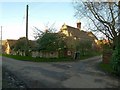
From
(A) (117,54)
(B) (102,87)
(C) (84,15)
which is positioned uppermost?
(C) (84,15)

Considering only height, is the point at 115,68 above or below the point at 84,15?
below

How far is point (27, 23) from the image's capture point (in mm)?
36188

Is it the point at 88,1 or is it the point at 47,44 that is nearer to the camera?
the point at 88,1

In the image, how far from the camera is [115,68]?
18.4 meters

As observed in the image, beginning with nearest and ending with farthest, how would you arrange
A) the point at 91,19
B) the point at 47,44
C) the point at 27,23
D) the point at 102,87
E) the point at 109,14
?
the point at 102,87 < the point at 109,14 < the point at 91,19 < the point at 47,44 < the point at 27,23

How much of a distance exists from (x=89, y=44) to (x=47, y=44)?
14046 millimetres

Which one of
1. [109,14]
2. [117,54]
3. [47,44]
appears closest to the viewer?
[117,54]

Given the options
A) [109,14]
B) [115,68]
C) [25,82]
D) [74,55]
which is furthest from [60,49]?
[25,82]

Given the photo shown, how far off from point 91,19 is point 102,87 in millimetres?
19844

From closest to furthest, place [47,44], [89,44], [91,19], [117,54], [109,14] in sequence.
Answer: [117,54] → [109,14] → [91,19] → [47,44] → [89,44]

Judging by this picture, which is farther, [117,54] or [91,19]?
[91,19]

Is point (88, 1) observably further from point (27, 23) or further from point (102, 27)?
point (27, 23)

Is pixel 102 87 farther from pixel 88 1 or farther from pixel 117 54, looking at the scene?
pixel 88 1

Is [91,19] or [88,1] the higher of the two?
[88,1]
